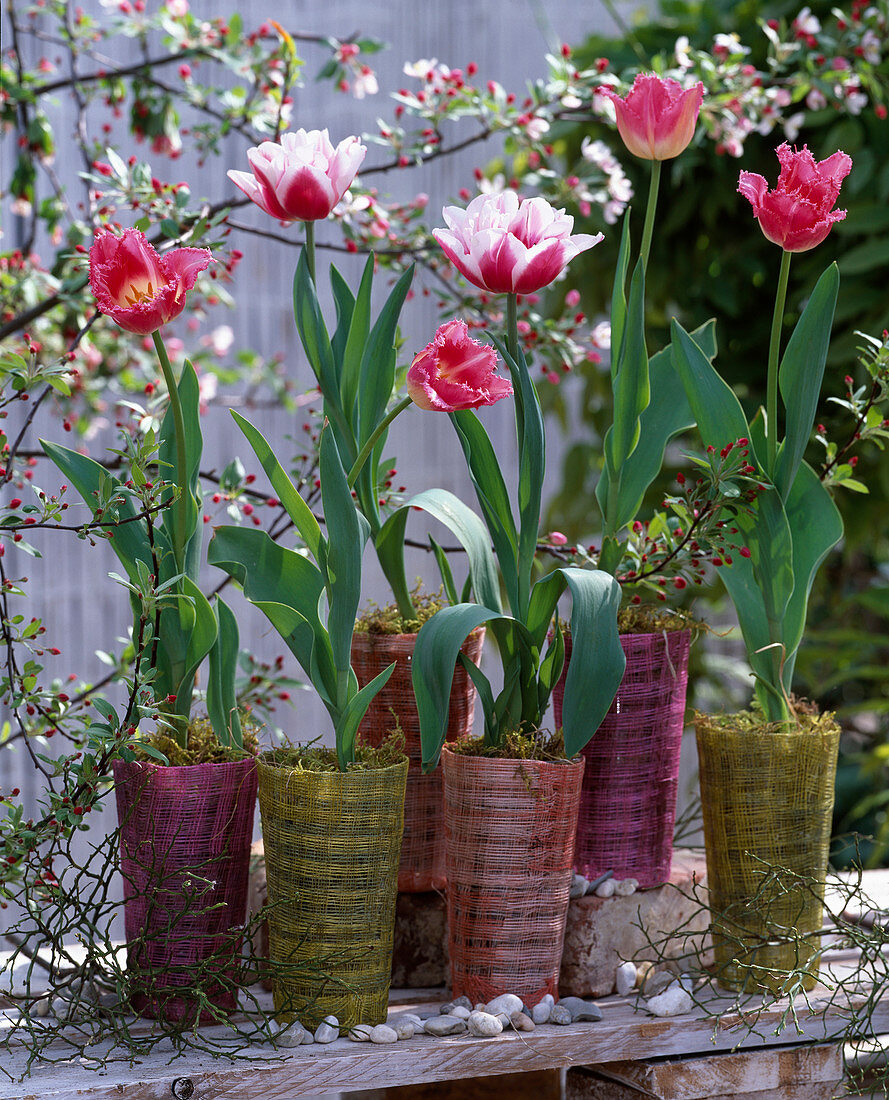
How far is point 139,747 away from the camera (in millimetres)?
790

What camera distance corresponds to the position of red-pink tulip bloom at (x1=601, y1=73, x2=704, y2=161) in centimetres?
83

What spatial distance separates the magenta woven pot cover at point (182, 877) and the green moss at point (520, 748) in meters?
0.15

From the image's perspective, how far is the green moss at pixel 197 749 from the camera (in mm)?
852

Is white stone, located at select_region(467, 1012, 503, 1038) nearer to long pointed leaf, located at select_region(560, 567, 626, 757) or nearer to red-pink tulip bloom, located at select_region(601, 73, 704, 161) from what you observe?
long pointed leaf, located at select_region(560, 567, 626, 757)

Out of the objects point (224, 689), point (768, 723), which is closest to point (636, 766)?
point (768, 723)

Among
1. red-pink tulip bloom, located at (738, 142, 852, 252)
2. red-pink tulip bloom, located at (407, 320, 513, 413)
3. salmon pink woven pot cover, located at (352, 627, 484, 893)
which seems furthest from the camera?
salmon pink woven pot cover, located at (352, 627, 484, 893)

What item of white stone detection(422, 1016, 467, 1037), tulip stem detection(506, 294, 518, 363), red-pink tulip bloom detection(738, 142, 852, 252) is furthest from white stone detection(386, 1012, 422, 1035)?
red-pink tulip bloom detection(738, 142, 852, 252)

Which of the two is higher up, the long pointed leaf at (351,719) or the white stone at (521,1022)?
the long pointed leaf at (351,719)

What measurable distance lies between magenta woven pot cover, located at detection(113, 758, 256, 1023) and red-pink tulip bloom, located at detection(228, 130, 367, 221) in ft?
1.23

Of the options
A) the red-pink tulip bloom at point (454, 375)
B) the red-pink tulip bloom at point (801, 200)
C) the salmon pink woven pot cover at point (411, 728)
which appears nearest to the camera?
the red-pink tulip bloom at point (454, 375)

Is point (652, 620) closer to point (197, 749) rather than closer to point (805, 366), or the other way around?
point (805, 366)

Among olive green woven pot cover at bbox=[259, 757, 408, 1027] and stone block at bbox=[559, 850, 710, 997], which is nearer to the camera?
olive green woven pot cover at bbox=[259, 757, 408, 1027]

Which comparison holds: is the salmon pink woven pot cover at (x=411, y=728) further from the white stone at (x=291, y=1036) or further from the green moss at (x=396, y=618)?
the white stone at (x=291, y=1036)

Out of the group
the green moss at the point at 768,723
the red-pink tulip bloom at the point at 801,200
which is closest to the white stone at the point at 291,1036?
the green moss at the point at 768,723
